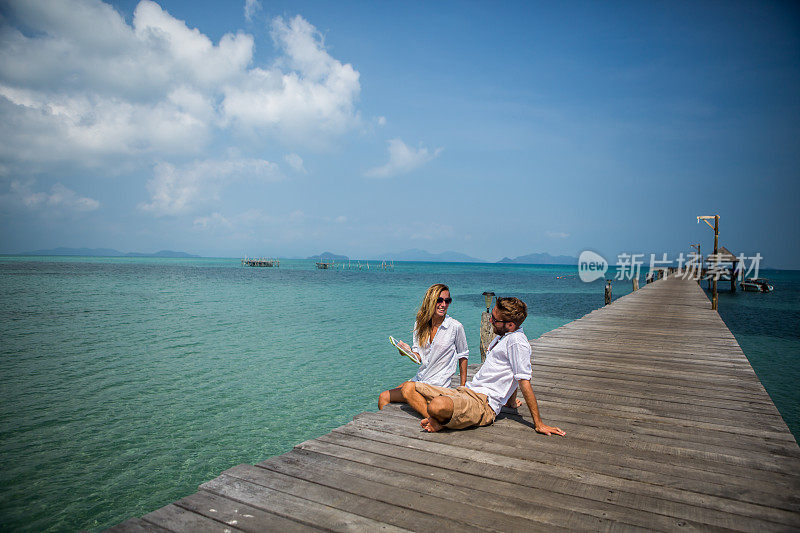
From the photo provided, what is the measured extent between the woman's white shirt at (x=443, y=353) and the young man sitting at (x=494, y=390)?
1.26 feet

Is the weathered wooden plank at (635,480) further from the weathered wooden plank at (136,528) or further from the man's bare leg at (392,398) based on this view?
the weathered wooden plank at (136,528)

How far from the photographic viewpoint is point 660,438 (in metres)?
4.00

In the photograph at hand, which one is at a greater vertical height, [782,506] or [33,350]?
[782,506]

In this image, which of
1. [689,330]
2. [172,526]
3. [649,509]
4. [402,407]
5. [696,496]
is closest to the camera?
[172,526]

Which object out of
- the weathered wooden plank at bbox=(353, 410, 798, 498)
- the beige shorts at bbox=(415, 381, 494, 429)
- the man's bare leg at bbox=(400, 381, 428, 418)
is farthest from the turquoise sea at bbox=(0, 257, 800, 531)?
the weathered wooden plank at bbox=(353, 410, 798, 498)

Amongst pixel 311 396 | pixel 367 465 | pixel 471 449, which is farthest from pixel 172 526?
pixel 311 396

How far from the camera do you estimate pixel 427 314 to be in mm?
4723

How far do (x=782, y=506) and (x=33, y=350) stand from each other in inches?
686

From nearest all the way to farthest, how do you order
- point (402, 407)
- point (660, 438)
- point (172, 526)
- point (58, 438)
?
point (172, 526)
point (660, 438)
point (402, 407)
point (58, 438)

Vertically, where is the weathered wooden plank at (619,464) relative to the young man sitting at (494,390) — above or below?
below

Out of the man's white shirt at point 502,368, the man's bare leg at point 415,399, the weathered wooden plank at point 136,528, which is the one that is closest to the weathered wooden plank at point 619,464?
the man's bare leg at point 415,399

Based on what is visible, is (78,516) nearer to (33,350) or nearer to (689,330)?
(33,350)

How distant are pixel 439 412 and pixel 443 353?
34.3 inches

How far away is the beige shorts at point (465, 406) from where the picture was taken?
396 cm
